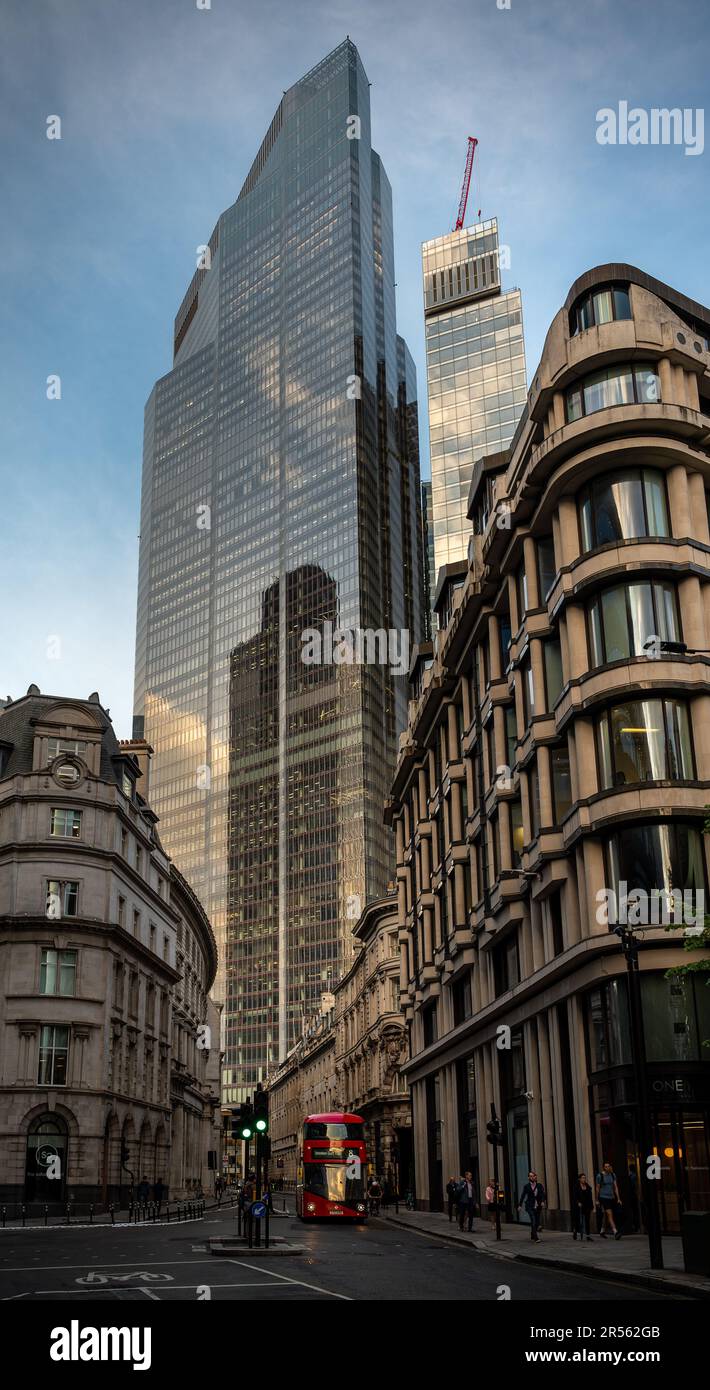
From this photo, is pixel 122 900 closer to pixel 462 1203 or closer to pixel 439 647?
pixel 439 647

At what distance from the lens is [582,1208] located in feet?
102

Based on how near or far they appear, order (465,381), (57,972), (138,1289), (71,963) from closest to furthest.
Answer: (138,1289) → (57,972) → (71,963) → (465,381)

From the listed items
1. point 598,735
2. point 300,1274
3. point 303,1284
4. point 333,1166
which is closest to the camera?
point 303,1284

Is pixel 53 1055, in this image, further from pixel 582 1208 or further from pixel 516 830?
pixel 582 1208

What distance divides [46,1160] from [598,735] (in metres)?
38.5

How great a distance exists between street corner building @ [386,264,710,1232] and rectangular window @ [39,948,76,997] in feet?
78.9

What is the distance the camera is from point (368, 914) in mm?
94750

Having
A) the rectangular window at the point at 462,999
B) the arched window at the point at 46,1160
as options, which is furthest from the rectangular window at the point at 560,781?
the arched window at the point at 46,1160

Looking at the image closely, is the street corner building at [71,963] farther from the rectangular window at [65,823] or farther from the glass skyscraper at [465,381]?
the glass skyscraper at [465,381]

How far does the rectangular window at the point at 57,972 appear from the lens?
202 feet

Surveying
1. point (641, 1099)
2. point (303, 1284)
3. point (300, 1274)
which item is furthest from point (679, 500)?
point (303, 1284)

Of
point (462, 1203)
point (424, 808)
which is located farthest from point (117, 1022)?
point (462, 1203)

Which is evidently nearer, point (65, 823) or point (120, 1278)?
point (120, 1278)

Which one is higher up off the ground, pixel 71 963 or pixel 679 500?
pixel 679 500
